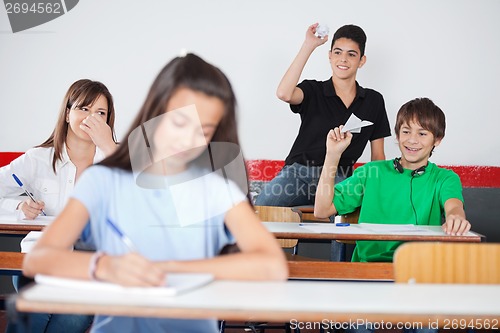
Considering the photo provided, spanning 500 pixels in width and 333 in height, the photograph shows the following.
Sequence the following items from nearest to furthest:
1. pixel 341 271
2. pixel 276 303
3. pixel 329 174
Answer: pixel 276 303, pixel 341 271, pixel 329 174

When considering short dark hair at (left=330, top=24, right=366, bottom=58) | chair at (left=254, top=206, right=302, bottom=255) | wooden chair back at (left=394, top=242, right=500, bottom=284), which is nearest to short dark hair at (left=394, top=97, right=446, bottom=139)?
chair at (left=254, top=206, right=302, bottom=255)

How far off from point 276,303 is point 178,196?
45 cm

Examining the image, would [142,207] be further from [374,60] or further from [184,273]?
[374,60]

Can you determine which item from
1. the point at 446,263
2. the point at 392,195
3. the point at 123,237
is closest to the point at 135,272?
the point at 123,237

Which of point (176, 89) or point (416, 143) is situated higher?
point (176, 89)

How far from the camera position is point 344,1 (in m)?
4.14

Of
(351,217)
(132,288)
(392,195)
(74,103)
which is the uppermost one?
(74,103)

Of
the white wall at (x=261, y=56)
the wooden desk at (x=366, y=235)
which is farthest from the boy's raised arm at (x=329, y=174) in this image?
the white wall at (x=261, y=56)

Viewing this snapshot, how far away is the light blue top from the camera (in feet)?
4.71

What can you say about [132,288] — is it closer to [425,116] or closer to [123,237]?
Result: [123,237]

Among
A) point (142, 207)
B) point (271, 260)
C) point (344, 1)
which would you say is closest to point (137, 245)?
point (142, 207)

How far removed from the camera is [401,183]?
287 cm

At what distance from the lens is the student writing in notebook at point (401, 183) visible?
2.82 m

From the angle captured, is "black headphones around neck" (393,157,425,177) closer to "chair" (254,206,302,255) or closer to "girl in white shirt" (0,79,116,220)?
"chair" (254,206,302,255)
